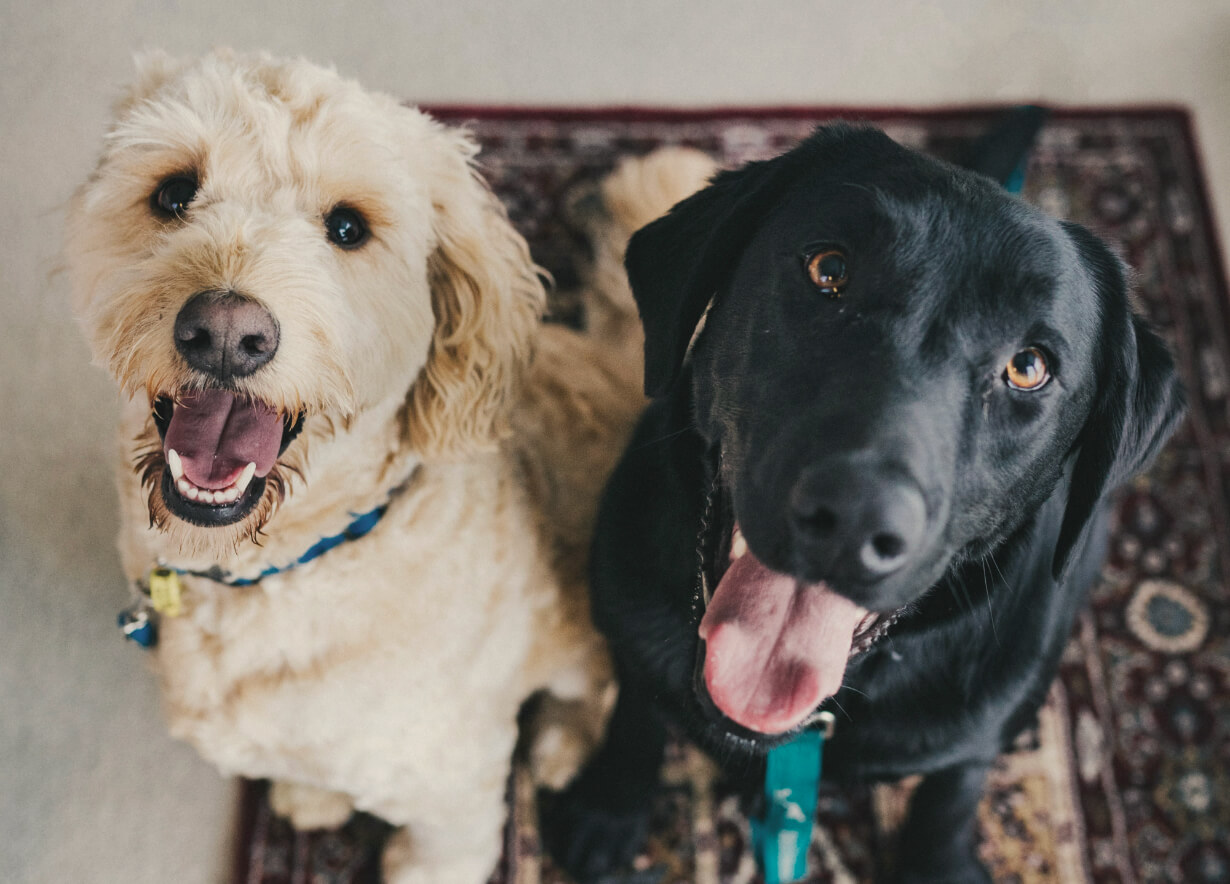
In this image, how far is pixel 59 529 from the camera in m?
1.40

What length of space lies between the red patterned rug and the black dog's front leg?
0.16 feet

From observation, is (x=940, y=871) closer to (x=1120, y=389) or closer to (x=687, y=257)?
(x=1120, y=389)

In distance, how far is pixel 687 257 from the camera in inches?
42.3

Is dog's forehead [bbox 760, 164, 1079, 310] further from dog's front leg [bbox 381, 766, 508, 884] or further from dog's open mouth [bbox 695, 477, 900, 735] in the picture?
dog's front leg [bbox 381, 766, 508, 884]

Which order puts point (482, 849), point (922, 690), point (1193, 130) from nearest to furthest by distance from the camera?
point (922, 690), point (482, 849), point (1193, 130)

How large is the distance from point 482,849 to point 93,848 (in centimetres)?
56

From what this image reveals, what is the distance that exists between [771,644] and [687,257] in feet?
1.45

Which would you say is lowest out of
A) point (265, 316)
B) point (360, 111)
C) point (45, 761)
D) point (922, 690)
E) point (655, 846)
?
point (655, 846)

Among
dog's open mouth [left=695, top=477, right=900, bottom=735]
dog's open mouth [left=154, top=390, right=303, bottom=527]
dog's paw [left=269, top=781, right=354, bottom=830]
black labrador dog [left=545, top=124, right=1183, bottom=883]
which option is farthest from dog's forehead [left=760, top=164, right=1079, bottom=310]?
dog's paw [left=269, top=781, right=354, bottom=830]

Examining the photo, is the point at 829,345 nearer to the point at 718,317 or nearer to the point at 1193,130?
the point at 718,317

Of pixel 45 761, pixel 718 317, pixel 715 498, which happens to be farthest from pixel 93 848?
pixel 718 317

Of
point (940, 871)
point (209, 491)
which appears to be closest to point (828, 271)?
point (209, 491)

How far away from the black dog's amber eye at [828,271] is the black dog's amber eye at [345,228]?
51cm

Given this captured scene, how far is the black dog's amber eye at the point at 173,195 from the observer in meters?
1.06
